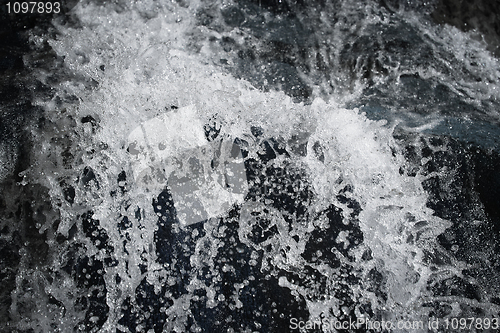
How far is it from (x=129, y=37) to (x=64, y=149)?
22.5 inches

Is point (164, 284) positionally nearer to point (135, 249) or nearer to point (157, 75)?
point (135, 249)

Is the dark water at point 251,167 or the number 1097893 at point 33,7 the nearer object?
the dark water at point 251,167

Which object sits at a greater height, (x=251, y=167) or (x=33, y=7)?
(x=33, y=7)

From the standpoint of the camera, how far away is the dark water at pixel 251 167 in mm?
1320

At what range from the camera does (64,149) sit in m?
1.62

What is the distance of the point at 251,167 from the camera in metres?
1.54

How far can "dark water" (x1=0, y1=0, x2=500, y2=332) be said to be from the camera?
4.33 feet

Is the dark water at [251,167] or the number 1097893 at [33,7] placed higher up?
the number 1097893 at [33,7]

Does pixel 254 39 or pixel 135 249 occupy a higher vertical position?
pixel 254 39

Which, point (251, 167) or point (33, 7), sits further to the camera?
point (33, 7)

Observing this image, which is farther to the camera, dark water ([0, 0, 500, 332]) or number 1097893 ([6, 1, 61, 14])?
number 1097893 ([6, 1, 61, 14])

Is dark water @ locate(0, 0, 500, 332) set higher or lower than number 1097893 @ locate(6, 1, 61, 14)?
lower

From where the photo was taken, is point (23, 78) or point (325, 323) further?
point (23, 78)

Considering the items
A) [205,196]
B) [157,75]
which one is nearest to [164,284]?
[205,196]
